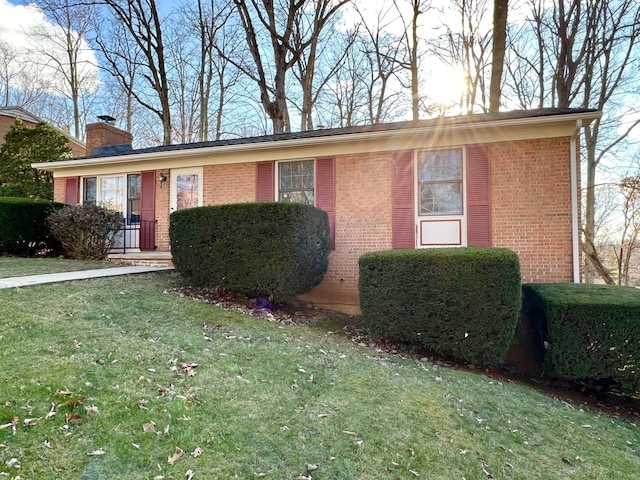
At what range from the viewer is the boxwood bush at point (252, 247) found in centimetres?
664

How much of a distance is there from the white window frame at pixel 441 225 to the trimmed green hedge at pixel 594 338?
2.70m

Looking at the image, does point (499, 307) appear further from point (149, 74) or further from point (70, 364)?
point (149, 74)

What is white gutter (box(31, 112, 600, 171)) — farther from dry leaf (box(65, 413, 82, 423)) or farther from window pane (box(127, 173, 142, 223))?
dry leaf (box(65, 413, 82, 423))

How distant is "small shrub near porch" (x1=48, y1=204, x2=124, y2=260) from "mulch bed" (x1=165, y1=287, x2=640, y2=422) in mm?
4204

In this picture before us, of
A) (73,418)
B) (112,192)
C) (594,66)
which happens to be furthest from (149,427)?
(594,66)

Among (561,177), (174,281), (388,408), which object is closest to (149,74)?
(174,281)

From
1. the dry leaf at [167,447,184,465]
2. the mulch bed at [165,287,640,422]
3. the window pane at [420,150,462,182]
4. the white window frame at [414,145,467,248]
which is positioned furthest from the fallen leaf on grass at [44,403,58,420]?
the window pane at [420,150,462,182]

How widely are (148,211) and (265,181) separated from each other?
145 inches

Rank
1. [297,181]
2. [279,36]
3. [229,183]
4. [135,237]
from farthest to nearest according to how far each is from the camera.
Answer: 1. [279,36]
2. [135,237]
3. [229,183]
4. [297,181]

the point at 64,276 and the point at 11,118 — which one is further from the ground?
the point at 11,118

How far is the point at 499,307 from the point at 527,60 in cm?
1720

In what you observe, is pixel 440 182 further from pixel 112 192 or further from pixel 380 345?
pixel 112 192

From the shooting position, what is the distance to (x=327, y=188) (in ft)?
28.7

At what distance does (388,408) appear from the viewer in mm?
3541
